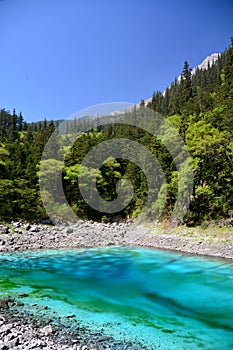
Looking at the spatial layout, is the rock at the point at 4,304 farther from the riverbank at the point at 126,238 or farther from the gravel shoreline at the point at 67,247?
the riverbank at the point at 126,238

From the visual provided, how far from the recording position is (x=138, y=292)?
408 inches

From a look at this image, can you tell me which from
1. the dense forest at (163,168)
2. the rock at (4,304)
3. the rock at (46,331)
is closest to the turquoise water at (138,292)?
the rock at (4,304)

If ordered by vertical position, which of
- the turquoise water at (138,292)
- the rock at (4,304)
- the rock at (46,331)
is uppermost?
the rock at (46,331)

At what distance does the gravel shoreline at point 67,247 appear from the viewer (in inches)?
236

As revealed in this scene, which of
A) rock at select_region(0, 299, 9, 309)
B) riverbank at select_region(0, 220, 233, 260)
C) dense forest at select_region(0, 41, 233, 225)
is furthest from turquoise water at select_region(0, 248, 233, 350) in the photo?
dense forest at select_region(0, 41, 233, 225)

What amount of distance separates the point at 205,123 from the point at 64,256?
14.7m

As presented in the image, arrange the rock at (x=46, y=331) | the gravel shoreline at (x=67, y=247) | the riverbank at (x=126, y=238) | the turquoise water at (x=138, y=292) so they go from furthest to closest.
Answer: the riverbank at (x=126, y=238), the turquoise water at (x=138, y=292), the rock at (x=46, y=331), the gravel shoreline at (x=67, y=247)

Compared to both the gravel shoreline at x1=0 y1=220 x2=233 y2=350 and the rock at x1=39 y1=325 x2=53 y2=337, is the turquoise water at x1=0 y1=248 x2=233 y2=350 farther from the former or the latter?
the rock at x1=39 y1=325 x2=53 y2=337

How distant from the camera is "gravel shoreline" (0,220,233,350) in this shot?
5.99 metres

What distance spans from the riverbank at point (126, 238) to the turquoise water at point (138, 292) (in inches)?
55.5

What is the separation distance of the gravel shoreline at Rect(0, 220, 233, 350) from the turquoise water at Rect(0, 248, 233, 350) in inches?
26.9

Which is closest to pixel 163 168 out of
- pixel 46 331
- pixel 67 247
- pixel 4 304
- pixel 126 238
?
pixel 126 238

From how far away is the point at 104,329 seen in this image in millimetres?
6969

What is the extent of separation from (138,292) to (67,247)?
34.4ft
